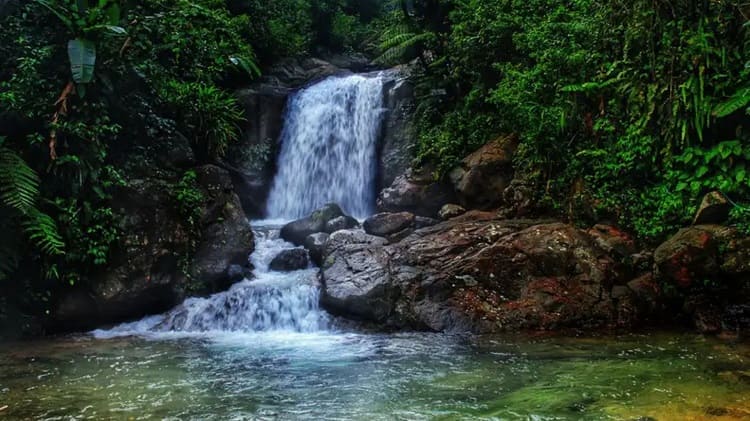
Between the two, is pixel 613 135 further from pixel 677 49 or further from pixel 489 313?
pixel 489 313

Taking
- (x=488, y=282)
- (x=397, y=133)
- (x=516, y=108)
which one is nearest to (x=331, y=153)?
(x=397, y=133)

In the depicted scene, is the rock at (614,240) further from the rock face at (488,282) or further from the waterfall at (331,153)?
the waterfall at (331,153)

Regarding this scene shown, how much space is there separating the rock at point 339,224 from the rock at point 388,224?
2.64ft

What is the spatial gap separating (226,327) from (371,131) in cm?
791

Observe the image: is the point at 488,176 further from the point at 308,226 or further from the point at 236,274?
the point at 236,274

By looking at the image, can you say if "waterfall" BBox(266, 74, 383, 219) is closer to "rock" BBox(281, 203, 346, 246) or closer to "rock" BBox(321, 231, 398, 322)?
"rock" BBox(281, 203, 346, 246)

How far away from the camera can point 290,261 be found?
10.2 meters

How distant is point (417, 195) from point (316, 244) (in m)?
2.71

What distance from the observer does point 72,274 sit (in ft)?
25.4

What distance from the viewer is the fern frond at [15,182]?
22.0 feet

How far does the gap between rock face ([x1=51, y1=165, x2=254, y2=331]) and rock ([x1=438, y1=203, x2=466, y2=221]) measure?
4.09 metres

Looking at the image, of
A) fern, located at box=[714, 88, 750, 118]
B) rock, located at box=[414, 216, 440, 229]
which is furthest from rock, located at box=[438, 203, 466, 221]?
fern, located at box=[714, 88, 750, 118]

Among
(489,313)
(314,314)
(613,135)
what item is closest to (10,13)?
(314,314)

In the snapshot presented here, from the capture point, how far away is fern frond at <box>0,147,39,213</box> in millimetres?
6703
